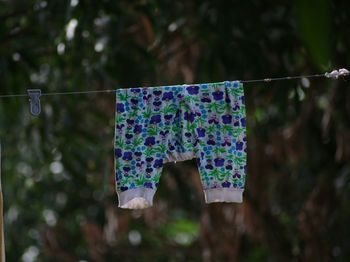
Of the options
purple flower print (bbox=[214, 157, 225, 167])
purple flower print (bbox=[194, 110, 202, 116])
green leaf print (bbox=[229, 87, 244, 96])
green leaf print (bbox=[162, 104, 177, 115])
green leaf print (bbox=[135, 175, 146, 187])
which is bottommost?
green leaf print (bbox=[135, 175, 146, 187])

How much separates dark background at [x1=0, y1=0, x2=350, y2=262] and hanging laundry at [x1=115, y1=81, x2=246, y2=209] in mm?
514

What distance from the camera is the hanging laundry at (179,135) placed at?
346 centimetres

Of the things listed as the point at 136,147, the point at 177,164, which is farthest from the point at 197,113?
the point at 177,164

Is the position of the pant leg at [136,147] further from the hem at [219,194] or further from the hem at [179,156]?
the hem at [219,194]

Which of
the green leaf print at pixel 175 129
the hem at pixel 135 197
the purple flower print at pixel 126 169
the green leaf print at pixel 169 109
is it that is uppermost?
the green leaf print at pixel 169 109

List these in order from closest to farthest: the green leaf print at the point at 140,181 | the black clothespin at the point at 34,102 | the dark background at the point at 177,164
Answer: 1. the black clothespin at the point at 34,102
2. the green leaf print at the point at 140,181
3. the dark background at the point at 177,164

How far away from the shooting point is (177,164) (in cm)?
596

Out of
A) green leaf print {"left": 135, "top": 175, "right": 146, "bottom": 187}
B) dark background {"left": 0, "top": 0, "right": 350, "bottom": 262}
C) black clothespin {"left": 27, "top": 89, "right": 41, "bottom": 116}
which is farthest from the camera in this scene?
dark background {"left": 0, "top": 0, "right": 350, "bottom": 262}

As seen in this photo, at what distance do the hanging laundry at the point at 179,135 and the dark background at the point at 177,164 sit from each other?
0.51 m

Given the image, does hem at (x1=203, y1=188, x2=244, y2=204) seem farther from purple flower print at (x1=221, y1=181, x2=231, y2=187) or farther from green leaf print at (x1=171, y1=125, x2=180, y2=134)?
green leaf print at (x1=171, y1=125, x2=180, y2=134)

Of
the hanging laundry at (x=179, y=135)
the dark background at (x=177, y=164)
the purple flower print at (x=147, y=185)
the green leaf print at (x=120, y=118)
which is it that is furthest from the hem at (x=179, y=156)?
the dark background at (x=177, y=164)

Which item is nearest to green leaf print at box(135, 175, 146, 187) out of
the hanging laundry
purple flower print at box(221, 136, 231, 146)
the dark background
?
the hanging laundry

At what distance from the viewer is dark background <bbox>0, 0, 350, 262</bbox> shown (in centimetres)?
498

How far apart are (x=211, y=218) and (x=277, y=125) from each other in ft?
3.09
